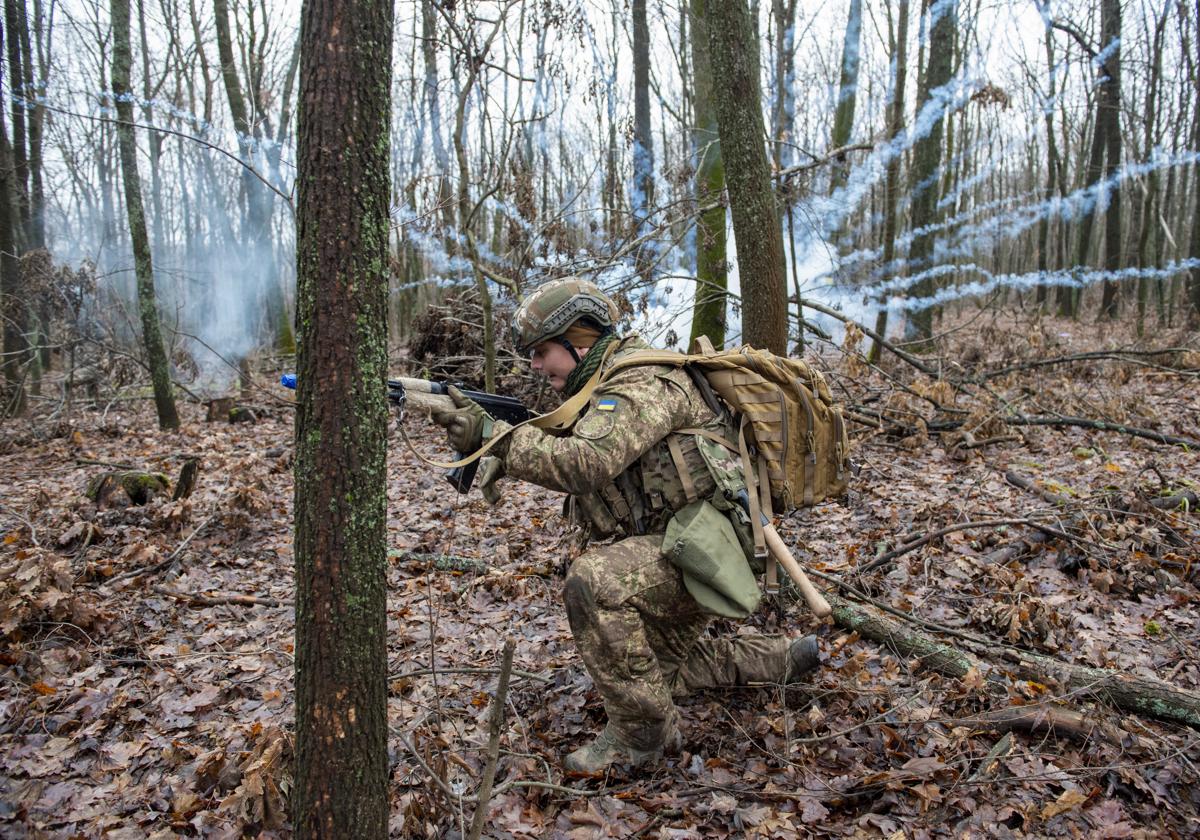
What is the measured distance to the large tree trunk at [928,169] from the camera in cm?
1205

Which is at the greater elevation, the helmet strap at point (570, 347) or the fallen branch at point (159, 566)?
the helmet strap at point (570, 347)

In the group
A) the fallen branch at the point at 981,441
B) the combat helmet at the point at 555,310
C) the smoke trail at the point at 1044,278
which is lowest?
the fallen branch at the point at 981,441

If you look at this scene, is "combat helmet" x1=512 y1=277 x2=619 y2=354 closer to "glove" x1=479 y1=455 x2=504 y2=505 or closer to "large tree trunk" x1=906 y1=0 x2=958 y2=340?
"glove" x1=479 y1=455 x2=504 y2=505

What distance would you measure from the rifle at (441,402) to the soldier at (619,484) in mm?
68

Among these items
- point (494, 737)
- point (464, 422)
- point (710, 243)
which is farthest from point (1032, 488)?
point (494, 737)

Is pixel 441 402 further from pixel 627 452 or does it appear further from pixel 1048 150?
pixel 1048 150

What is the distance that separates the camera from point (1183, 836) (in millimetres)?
2473

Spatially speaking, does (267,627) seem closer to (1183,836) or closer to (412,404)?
(412,404)

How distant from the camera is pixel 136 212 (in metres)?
9.14

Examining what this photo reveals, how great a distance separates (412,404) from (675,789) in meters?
1.92

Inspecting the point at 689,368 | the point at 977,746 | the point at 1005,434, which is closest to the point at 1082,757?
the point at 977,746

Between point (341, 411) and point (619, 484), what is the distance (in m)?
1.65

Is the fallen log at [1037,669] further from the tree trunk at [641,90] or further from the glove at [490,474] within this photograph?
the tree trunk at [641,90]

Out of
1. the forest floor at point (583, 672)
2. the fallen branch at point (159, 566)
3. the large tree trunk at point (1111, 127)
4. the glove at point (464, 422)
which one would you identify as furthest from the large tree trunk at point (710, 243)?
the large tree trunk at point (1111, 127)
